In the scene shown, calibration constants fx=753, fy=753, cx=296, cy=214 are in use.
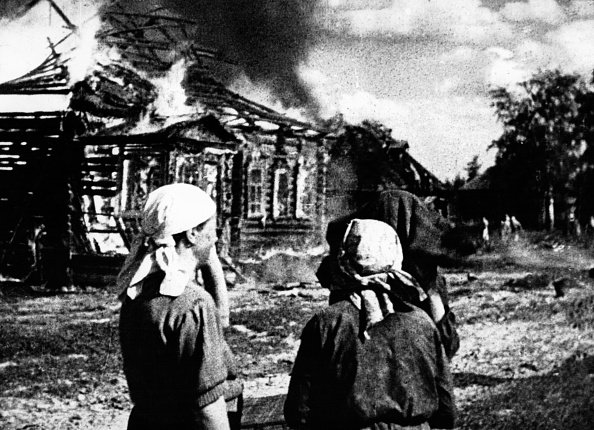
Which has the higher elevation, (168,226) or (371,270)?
(168,226)

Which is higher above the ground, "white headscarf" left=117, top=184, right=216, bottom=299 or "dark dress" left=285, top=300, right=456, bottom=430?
"white headscarf" left=117, top=184, right=216, bottom=299

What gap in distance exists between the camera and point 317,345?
7.63 feet

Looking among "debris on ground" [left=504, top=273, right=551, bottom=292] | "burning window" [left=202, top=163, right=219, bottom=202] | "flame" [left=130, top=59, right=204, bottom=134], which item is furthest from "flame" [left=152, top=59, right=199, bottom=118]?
"debris on ground" [left=504, top=273, right=551, bottom=292]

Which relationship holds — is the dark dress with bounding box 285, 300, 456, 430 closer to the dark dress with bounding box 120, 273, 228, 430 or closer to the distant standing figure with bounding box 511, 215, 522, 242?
the dark dress with bounding box 120, 273, 228, 430

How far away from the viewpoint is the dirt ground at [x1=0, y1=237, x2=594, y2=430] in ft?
13.9

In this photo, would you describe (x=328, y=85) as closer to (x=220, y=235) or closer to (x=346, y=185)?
(x=346, y=185)

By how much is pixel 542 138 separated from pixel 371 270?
104 inches

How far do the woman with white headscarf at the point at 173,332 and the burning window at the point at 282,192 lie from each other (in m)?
2.06

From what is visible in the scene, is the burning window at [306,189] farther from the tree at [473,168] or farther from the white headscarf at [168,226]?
the white headscarf at [168,226]

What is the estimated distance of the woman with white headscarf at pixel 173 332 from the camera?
2359mm

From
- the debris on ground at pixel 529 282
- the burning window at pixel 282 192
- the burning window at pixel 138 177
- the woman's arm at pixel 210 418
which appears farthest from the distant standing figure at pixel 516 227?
the woman's arm at pixel 210 418

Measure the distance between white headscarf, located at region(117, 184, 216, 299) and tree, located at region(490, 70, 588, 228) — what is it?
2601 mm

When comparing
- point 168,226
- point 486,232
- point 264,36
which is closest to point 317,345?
point 168,226

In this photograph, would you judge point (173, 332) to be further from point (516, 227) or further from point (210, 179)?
point (516, 227)
